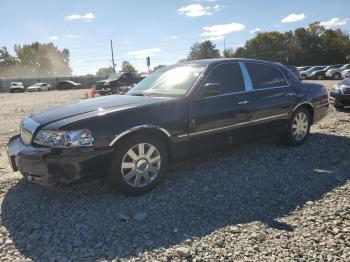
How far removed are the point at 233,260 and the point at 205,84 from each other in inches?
97.3

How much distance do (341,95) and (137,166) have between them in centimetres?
769

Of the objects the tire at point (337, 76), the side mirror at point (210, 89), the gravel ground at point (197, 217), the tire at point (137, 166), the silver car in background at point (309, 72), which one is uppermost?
the silver car in background at point (309, 72)

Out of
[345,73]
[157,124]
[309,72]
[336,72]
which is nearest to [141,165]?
[157,124]

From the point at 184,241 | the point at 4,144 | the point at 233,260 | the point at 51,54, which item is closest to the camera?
the point at 233,260

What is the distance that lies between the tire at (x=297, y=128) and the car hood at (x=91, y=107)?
8.36 ft

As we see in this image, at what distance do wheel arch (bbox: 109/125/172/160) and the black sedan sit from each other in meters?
7.18

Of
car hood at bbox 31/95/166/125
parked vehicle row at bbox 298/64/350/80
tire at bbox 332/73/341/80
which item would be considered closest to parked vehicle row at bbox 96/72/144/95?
parked vehicle row at bbox 298/64/350/80

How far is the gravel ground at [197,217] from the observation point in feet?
10.3

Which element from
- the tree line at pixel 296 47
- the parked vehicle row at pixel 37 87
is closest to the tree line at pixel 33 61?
the tree line at pixel 296 47

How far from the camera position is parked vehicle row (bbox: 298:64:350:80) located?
33.1m

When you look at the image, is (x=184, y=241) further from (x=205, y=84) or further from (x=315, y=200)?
(x=205, y=84)

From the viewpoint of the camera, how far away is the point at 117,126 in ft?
13.1

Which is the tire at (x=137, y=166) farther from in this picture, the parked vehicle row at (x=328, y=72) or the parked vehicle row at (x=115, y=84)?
the parked vehicle row at (x=328, y=72)

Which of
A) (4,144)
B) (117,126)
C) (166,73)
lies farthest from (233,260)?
(4,144)
